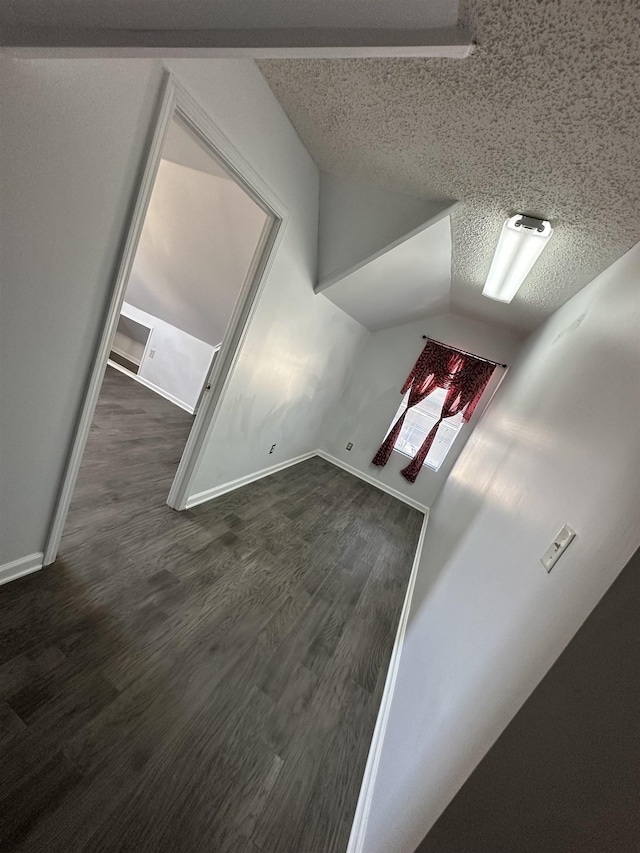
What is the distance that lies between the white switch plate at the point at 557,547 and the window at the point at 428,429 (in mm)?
3987

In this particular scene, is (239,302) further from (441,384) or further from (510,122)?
(441,384)

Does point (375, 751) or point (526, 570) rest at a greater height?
point (526, 570)

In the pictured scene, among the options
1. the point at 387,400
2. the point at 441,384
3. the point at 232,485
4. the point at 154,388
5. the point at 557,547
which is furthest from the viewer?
the point at 387,400

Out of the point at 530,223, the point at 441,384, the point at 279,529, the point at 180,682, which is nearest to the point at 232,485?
the point at 279,529

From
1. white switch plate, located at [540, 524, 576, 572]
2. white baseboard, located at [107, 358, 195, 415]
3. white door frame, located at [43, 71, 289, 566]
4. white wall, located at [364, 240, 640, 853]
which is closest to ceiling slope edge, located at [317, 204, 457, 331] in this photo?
white door frame, located at [43, 71, 289, 566]

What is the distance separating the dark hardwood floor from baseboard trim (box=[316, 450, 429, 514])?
7.30ft

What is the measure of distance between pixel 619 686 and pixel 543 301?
2689mm

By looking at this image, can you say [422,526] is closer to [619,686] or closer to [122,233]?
[619,686]

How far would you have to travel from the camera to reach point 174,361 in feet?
15.7

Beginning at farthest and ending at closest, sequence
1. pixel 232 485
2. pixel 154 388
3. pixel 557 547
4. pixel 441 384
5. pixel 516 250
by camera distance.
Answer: pixel 154 388 → pixel 441 384 → pixel 232 485 → pixel 516 250 → pixel 557 547

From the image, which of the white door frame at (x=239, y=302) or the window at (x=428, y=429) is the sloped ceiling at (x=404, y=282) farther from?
the window at (x=428, y=429)

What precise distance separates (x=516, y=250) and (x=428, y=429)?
10.8 feet

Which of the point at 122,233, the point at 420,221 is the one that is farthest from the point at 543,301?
the point at 122,233

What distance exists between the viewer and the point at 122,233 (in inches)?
53.1
